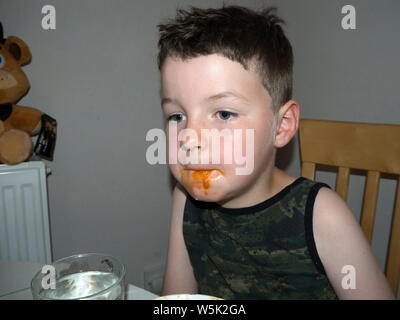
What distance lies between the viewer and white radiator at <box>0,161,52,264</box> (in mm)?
1100

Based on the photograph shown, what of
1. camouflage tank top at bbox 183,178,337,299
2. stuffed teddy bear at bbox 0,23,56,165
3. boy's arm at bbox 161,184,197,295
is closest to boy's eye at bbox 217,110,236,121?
camouflage tank top at bbox 183,178,337,299

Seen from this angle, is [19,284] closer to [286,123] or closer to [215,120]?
[215,120]

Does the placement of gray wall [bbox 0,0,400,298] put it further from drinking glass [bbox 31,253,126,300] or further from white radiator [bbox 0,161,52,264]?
drinking glass [bbox 31,253,126,300]

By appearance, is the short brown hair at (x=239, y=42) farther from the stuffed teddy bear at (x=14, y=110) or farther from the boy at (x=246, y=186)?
the stuffed teddy bear at (x=14, y=110)

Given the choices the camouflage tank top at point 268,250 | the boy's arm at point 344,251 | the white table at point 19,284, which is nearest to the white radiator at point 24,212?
the white table at point 19,284

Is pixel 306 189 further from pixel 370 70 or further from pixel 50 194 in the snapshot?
pixel 50 194

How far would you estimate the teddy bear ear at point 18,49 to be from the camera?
3.50ft

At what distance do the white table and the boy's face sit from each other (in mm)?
190

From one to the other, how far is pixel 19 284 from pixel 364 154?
0.78 meters

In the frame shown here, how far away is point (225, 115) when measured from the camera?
571 millimetres
